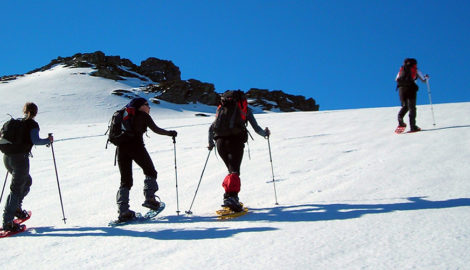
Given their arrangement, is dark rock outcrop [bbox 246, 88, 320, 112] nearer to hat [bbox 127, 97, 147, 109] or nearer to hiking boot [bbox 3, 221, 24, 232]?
hat [bbox 127, 97, 147, 109]

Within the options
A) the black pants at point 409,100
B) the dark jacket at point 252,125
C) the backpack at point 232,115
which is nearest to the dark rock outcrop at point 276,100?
the black pants at point 409,100

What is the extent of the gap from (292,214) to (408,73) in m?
7.02

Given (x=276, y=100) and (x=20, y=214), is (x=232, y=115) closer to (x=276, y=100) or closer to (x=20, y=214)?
(x=20, y=214)

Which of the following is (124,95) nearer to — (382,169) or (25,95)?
(25,95)

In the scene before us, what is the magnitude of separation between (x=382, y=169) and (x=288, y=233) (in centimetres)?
305

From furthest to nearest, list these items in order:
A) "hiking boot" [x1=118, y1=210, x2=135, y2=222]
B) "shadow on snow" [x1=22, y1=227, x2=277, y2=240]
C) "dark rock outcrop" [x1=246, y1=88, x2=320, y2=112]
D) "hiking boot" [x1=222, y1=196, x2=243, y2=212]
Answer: "dark rock outcrop" [x1=246, y1=88, x2=320, y2=112], "hiking boot" [x1=118, y1=210, x2=135, y2=222], "hiking boot" [x1=222, y1=196, x2=243, y2=212], "shadow on snow" [x1=22, y1=227, x2=277, y2=240]

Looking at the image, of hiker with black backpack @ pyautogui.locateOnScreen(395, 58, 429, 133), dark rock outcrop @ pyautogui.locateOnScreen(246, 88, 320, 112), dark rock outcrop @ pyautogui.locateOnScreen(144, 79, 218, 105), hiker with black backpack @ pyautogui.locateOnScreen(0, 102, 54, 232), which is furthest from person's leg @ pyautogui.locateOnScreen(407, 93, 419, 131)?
dark rock outcrop @ pyautogui.locateOnScreen(246, 88, 320, 112)

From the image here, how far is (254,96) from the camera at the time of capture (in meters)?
83.6

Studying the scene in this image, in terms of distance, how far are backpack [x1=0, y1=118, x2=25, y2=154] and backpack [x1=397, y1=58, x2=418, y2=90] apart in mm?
8758

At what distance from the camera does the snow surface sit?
10.5 ft

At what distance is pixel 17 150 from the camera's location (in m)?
5.00

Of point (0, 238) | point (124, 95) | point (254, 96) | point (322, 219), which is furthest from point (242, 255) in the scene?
point (254, 96)

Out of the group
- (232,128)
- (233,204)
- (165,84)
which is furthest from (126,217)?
(165,84)

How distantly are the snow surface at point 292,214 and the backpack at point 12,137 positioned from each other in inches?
43.2
